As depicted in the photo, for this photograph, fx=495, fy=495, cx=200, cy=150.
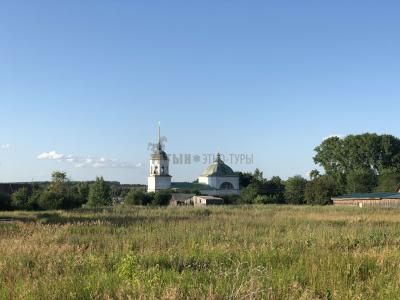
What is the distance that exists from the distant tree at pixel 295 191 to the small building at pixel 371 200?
41.5 feet

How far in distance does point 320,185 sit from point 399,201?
73.0 feet

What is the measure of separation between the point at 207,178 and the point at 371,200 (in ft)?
196

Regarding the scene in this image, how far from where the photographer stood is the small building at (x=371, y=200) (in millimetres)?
66463

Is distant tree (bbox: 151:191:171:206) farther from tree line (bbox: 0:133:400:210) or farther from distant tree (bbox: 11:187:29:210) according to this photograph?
distant tree (bbox: 11:187:29:210)

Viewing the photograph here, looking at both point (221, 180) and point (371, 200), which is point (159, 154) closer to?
point (221, 180)

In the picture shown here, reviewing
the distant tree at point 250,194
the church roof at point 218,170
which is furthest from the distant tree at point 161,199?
the church roof at point 218,170

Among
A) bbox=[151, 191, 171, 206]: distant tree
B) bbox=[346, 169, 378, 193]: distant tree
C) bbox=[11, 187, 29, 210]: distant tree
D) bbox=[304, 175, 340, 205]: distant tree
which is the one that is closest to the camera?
bbox=[11, 187, 29, 210]: distant tree

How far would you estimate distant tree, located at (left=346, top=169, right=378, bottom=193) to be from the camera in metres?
96.0

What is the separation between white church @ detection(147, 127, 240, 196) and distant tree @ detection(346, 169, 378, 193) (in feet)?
110

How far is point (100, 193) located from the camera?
279ft

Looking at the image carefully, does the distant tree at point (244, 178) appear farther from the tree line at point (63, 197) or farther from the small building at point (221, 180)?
the tree line at point (63, 197)

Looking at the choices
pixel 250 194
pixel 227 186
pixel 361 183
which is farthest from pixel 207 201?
pixel 227 186

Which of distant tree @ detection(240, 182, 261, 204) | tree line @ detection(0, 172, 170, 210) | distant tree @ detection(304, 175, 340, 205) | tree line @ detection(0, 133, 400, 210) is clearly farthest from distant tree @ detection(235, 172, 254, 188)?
distant tree @ detection(304, 175, 340, 205)

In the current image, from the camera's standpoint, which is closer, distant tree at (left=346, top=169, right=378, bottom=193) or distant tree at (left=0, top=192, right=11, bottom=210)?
distant tree at (left=0, top=192, right=11, bottom=210)
